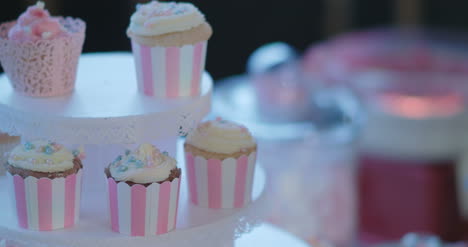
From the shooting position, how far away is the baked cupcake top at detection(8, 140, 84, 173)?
55.9 inches

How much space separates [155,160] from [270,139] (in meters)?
1.10

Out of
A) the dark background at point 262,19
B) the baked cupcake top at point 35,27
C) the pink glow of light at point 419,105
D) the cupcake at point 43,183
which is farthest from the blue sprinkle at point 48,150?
the dark background at point 262,19

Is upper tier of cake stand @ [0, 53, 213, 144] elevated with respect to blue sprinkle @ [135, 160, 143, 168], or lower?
elevated

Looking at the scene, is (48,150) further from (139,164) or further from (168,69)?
(168,69)

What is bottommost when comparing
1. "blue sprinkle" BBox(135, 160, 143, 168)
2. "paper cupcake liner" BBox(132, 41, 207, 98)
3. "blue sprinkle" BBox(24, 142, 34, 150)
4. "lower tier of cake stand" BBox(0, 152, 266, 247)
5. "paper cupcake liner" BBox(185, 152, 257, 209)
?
"lower tier of cake stand" BBox(0, 152, 266, 247)

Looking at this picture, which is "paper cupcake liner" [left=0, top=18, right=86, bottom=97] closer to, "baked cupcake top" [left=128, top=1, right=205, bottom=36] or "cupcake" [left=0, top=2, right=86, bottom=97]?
"cupcake" [left=0, top=2, right=86, bottom=97]

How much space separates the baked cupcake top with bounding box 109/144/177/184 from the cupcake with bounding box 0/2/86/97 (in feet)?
0.73

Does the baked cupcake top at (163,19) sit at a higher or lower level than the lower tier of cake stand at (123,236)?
higher

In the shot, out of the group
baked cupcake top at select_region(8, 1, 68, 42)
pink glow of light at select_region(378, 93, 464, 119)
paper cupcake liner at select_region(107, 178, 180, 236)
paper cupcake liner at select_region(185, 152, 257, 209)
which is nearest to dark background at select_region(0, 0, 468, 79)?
pink glow of light at select_region(378, 93, 464, 119)

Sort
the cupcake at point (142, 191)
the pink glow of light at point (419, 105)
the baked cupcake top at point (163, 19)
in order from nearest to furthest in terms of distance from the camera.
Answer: the cupcake at point (142, 191), the baked cupcake top at point (163, 19), the pink glow of light at point (419, 105)

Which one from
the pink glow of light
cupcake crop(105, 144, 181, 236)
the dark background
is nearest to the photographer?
cupcake crop(105, 144, 181, 236)

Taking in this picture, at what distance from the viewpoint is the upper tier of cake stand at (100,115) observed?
4.66 feet

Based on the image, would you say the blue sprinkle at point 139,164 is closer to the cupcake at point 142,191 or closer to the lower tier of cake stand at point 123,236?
the cupcake at point 142,191

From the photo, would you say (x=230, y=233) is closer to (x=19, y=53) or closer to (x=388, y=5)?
(x=19, y=53)
